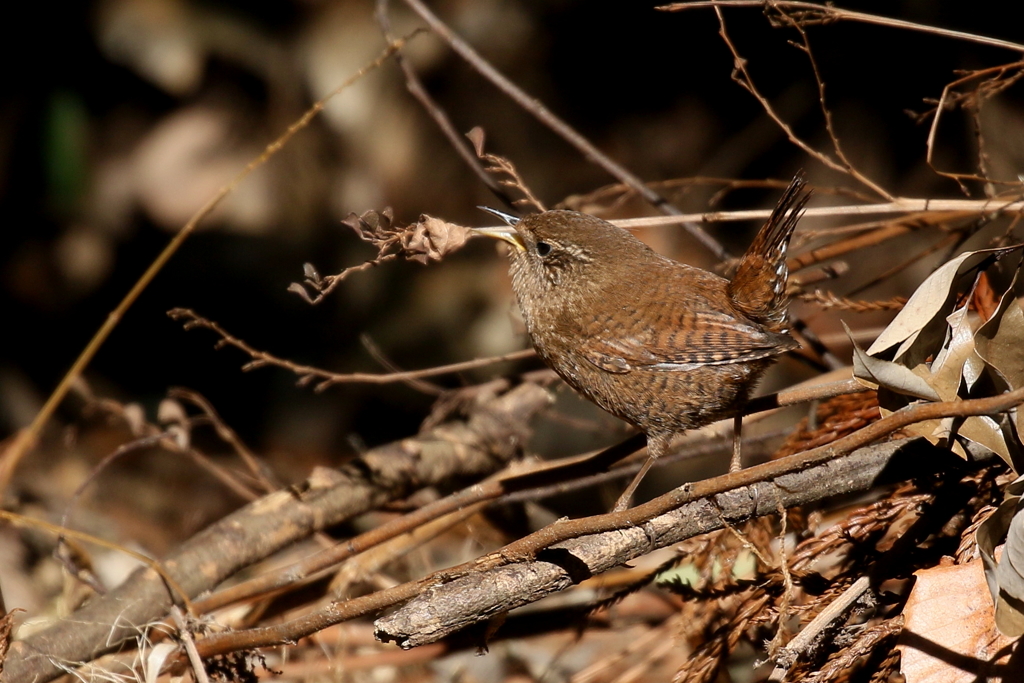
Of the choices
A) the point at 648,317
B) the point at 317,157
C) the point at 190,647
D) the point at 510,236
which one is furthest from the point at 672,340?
the point at 317,157

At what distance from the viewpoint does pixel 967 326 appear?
2.03 m

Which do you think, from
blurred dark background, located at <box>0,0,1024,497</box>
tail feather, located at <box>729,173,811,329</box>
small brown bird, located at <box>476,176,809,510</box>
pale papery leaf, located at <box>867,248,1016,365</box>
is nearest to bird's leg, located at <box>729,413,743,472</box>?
small brown bird, located at <box>476,176,809,510</box>

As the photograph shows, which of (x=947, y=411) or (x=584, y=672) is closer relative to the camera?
(x=947, y=411)

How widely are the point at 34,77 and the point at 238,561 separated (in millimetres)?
2894

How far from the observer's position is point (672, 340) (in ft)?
7.98

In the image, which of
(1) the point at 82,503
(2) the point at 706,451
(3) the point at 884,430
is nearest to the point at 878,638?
(3) the point at 884,430

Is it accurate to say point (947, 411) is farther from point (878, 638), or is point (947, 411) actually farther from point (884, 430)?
point (878, 638)

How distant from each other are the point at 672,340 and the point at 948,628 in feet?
3.05

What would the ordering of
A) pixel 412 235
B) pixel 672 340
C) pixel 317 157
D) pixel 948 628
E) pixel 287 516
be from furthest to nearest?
pixel 317 157
pixel 287 516
pixel 672 340
pixel 412 235
pixel 948 628

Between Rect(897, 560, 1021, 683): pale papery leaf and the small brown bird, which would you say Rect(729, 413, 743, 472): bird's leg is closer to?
the small brown bird

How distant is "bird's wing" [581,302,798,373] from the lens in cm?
230

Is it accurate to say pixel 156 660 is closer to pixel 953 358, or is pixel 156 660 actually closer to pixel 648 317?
pixel 648 317

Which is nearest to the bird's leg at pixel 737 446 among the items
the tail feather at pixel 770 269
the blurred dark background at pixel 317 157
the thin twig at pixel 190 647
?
the tail feather at pixel 770 269

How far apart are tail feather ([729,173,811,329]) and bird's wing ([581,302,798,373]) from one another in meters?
0.05
